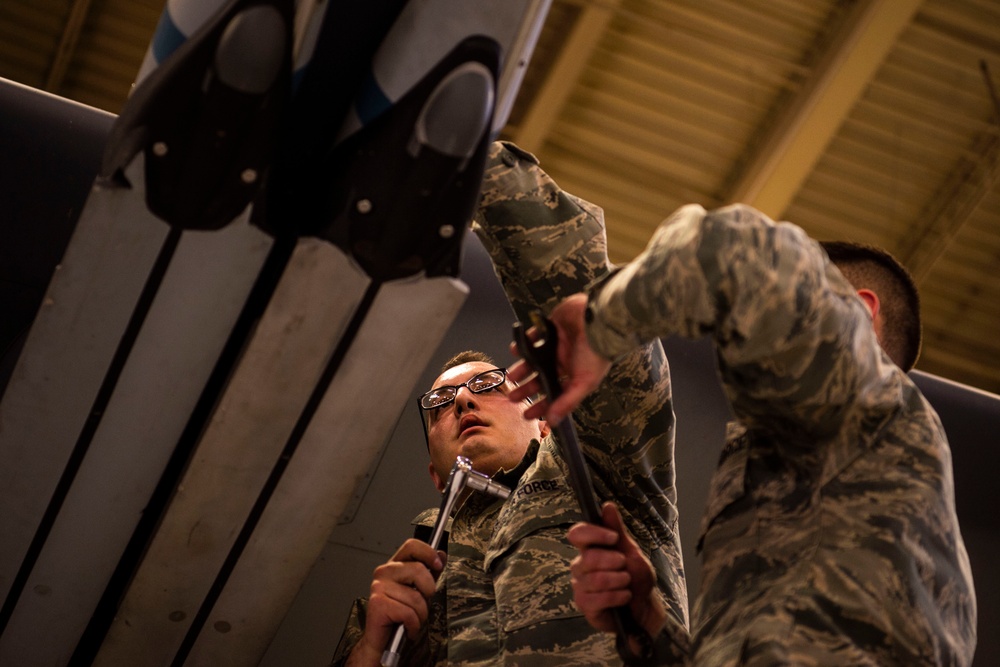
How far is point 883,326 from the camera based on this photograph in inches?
66.1

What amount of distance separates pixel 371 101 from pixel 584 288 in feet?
1.76

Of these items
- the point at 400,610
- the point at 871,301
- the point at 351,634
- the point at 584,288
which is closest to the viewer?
the point at 871,301

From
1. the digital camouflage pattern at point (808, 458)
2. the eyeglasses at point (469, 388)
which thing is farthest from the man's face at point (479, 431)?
the digital camouflage pattern at point (808, 458)

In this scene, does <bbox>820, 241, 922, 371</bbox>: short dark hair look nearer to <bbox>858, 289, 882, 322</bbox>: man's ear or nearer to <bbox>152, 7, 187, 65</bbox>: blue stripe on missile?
<bbox>858, 289, 882, 322</bbox>: man's ear

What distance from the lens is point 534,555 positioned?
1877mm

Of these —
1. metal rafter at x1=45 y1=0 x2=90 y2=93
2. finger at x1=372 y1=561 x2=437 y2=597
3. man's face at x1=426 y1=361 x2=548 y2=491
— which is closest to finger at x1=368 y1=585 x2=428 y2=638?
finger at x1=372 y1=561 x2=437 y2=597

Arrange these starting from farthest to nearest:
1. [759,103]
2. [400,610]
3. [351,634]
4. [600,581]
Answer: [759,103] < [351,634] < [400,610] < [600,581]

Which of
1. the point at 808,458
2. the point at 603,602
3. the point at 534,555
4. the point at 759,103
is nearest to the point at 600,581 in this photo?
the point at 603,602

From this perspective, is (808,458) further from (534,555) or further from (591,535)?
(534,555)

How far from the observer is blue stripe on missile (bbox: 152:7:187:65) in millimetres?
1453

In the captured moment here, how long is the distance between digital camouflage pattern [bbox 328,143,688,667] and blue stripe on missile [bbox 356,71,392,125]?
367mm

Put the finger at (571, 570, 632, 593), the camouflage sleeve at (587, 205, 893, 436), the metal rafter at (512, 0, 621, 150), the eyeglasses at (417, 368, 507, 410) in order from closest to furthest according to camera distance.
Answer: the camouflage sleeve at (587, 205, 893, 436), the finger at (571, 570, 632, 593), the eyeglasses at (417, 368, 507, 410), the metal rafter at (512, 0, 621, 150)

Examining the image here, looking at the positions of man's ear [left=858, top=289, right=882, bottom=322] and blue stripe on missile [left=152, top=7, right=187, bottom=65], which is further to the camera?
man's ear [left=858, top=289, right=882, bottom=322]

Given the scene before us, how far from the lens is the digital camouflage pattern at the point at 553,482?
1787 millimetres
